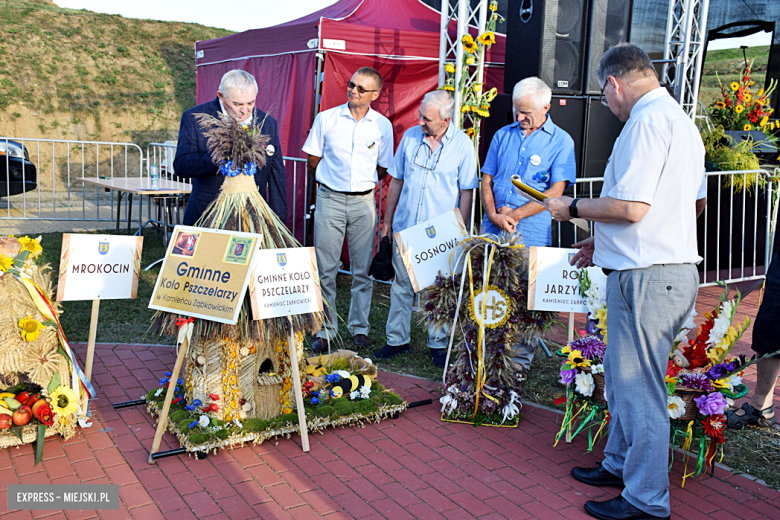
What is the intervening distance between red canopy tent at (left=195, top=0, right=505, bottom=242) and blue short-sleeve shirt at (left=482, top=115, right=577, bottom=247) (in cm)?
315

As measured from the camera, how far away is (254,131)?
3.43 m

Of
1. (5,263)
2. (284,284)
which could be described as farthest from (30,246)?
(284,284)

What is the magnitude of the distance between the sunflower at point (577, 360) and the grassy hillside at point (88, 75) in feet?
56.5

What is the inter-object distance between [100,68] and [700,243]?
1814 centimetres

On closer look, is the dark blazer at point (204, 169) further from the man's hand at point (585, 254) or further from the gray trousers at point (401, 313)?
the man's hand at point (585, 254)

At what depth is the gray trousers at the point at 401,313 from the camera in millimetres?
4836

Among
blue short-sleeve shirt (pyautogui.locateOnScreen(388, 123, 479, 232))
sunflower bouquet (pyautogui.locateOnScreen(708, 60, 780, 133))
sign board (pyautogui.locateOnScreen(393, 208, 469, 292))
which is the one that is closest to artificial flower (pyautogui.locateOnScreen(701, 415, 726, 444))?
sign board (pyautogui.locateOnScreen(393, 208, 469, 292))

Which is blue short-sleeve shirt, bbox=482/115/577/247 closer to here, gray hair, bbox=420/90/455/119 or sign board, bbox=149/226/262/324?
gray hair, bbox=420/90/455/119

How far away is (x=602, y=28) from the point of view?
21.4 ft

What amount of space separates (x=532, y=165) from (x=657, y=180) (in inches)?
60.4

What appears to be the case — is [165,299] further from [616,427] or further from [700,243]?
[700,243]

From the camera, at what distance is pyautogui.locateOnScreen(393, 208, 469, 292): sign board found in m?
3.85

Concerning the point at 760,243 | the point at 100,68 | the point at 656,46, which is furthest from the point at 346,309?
the point at 100,68

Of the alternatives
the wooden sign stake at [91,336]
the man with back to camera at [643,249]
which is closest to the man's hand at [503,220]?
the man with back to camera at [643,249]
